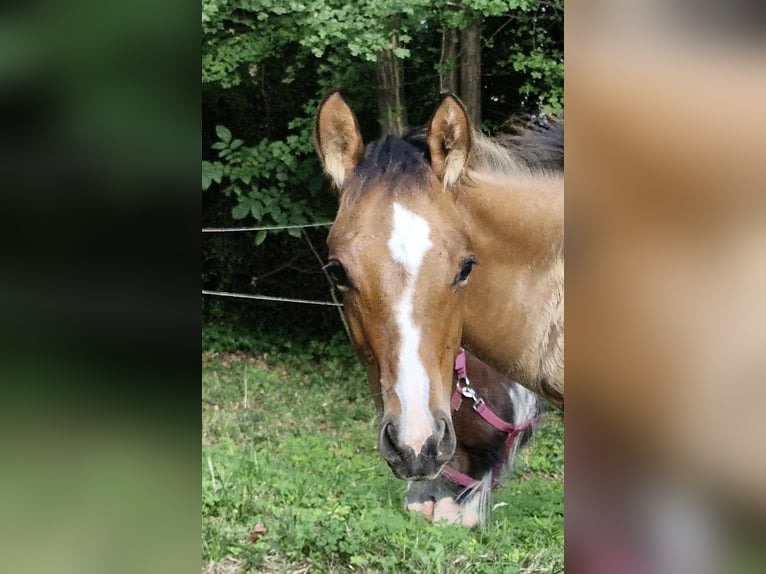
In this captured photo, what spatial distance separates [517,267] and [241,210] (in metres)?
1.00

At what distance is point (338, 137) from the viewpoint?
224 centimetres

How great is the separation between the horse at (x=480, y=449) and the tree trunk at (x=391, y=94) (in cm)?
86

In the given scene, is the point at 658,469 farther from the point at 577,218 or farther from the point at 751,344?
the point at 577,218

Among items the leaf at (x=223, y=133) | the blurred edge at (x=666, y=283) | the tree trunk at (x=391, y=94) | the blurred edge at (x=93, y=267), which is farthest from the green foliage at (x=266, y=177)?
the blurred edge at (x=666, y=283)

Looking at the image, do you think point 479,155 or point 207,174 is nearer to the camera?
point 479,155

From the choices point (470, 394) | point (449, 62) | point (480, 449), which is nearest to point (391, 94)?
point (449, 62)

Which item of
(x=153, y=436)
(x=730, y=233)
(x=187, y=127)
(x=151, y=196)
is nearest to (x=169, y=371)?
(x=153, y=436)

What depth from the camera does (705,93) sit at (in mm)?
1628

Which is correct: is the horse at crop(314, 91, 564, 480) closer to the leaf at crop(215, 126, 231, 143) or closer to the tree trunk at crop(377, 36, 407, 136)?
the tree trunk at crop(377, 36, 407, 136)

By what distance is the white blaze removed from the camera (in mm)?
2102

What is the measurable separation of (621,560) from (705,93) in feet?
3.93

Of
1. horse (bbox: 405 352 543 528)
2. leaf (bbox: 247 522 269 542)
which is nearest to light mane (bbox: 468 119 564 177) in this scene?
horse (bbox: 405 352 543 528)

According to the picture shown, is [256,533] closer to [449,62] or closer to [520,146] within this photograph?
[520,146]

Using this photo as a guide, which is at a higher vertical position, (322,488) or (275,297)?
(275,297)
